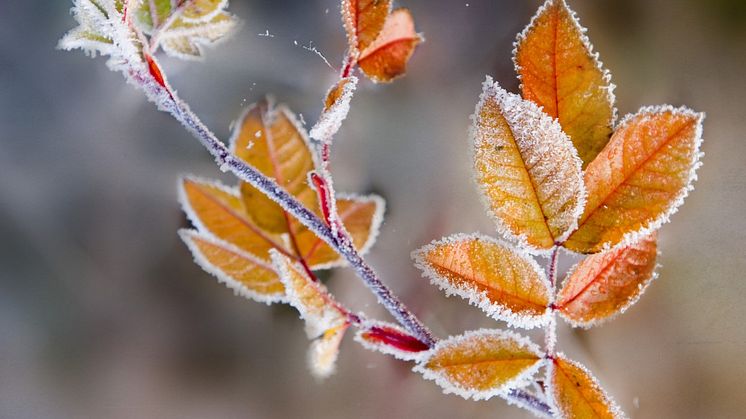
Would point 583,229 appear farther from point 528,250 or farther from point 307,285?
point 307,285

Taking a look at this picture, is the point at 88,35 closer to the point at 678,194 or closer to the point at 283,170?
the point at 283,170

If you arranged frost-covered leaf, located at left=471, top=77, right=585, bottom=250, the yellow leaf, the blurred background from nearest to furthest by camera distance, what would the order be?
frost-covered leaf, located at left=471, top=77, right=585, bottom=250 < the yellow leaf < the blurred background

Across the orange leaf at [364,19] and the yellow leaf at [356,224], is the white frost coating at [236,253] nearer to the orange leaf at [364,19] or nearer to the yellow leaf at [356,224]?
the yellow leaf at [356,224]

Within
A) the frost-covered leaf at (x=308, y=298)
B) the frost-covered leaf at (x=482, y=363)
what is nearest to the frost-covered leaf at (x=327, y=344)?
the frost-covered leaf at (x=308, y=298)

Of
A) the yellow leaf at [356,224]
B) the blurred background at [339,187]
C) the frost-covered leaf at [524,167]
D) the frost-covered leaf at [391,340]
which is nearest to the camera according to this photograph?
the frost-covered leaf at [524,167]

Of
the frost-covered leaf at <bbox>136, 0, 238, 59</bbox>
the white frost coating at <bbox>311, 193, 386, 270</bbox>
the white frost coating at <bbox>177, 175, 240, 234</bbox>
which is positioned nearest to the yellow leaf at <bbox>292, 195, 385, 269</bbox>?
the white frost coating at <bbox>311, 193, 386, 270</bbox>

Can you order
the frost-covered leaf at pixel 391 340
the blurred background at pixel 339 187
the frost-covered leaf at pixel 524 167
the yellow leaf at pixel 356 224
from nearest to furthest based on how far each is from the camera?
the frost-covered leaf at pixel 524 167
the frost-covered leaf at pixel 391 340
the yellow leaf at pixel 356 224
the blurred background at pixel 339 187

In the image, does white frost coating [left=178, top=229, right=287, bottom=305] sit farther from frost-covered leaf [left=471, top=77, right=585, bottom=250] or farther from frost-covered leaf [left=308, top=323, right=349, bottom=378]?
frost-covered leaf [left=471, top=77, right=585, bottom=250]
